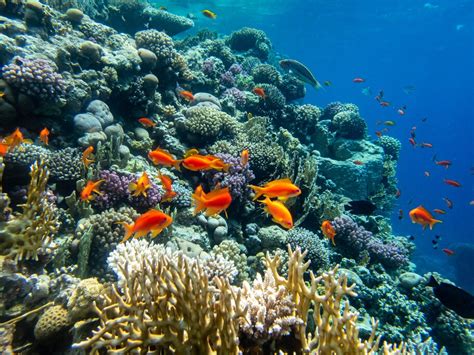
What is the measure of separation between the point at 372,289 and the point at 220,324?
6.40 metres

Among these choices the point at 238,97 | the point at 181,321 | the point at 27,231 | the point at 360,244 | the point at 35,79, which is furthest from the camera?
the point at 238,97

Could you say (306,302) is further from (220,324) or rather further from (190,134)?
(190,134)

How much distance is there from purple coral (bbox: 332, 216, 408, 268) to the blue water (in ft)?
16.6

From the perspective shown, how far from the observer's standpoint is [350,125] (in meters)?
13.7

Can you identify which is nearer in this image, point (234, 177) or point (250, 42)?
point (234, 177)

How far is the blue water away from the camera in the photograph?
1769 inches

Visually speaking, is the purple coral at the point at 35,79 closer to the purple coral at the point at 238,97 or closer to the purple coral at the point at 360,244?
the purple coral at the point at 238,97

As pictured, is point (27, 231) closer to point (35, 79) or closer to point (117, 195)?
point (117, 195)

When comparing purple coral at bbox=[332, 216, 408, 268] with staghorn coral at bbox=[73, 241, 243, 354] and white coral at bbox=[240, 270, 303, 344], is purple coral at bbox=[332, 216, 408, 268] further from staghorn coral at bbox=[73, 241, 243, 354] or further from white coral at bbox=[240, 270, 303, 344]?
staghorn coral at bbox=[73, 241, 243, 354]

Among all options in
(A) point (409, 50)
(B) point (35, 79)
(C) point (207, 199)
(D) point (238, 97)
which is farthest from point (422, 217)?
(A) point (409, 50)

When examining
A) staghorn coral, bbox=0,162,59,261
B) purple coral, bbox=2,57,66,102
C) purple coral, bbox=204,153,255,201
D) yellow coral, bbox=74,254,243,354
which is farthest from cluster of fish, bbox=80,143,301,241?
purple coral, bbox=204,153,255,201

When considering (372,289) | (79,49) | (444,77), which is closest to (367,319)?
(372,289)

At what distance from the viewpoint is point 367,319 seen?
20.8ft

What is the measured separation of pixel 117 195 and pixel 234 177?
260cm
